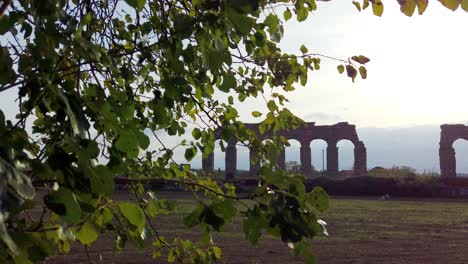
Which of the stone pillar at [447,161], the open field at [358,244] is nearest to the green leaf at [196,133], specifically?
the open field at [358,244]

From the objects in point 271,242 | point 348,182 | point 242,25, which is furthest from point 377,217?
point 242,25

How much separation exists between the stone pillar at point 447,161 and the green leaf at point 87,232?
46.9 m

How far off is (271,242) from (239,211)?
36.0 ft

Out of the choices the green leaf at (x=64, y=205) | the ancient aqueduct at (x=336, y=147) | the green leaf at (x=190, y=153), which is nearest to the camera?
the green leaf at (x=64, y=205)

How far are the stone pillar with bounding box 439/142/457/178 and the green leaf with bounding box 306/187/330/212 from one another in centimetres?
4661

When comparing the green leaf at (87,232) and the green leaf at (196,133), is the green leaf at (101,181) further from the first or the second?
A: the green leaf at (196,133)

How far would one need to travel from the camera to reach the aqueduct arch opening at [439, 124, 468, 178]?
45344 mm

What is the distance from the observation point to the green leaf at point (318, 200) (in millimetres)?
1676

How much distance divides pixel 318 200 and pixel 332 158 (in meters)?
49.4

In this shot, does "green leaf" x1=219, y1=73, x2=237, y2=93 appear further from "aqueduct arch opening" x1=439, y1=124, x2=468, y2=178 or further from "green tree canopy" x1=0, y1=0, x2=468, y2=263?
"aqueduct arch opening" x1=439, y1=124, x2=468, y2=178

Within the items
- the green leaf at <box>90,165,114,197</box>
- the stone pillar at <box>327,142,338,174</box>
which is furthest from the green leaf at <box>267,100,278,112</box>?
the stone pillar at <box>327,142,338,174</box>

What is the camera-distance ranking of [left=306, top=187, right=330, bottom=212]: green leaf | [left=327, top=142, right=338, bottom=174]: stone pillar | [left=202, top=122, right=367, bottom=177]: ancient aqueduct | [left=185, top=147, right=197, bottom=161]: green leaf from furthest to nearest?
[left=327, top=142, right=338, bottom=174]: stone pillar
[left=202, top=122, right=367, bottom=177]: ancient aqueduct
[left=185, top=147, right=197, bottom=161]: green leaf
[left=306, top=187, right=330, bottom=212]: green leaf

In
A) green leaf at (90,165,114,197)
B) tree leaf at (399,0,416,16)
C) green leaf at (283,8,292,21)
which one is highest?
green leaf at (283,8,292,21)

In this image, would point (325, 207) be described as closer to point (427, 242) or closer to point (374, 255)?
point (374, 255)
